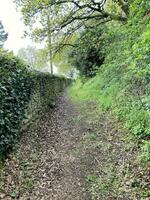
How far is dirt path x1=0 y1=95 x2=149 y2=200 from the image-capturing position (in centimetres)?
672

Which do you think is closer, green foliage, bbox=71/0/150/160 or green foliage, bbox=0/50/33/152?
green foliage, bbox=71/0/150/160

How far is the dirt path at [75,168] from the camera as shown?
6.72 m

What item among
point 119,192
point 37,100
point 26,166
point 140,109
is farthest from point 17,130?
point 37,100

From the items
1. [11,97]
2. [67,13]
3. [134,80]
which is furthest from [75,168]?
[67,13]

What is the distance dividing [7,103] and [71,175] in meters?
2.75

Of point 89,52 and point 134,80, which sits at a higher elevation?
point 89,52

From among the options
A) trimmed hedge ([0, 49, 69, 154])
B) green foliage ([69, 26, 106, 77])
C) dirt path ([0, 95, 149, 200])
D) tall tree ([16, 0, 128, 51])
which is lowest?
dirt path ([0, 95, 149, 200])

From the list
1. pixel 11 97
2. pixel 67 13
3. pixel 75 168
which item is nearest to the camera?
pixel 75 168

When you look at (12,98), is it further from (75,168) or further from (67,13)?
(67,13)

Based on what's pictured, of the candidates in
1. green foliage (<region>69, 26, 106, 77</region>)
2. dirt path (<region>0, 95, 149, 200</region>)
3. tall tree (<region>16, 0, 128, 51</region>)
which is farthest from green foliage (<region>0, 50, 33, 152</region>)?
green foliage (<region>69, 26, 106, 77</region>)

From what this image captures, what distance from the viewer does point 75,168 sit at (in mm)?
8156

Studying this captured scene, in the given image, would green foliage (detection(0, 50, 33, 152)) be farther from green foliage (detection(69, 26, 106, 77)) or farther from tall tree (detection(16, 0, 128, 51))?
green foliage (detection(69, 26, 106, 77))

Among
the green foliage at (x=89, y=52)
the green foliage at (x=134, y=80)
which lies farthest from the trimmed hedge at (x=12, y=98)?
the green foliage at (x=89, y=52)

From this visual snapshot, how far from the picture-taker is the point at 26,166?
8336mm
